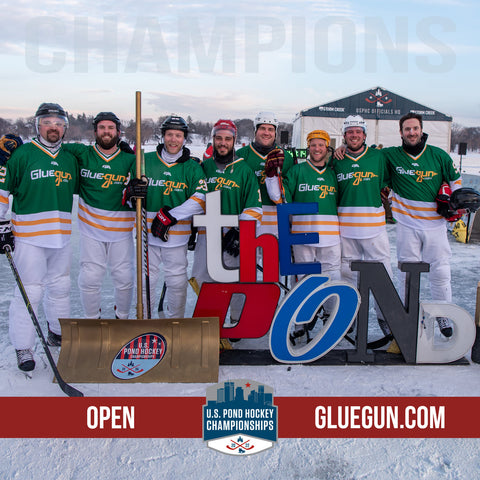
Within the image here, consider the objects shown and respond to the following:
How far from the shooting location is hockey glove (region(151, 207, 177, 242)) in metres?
3.54

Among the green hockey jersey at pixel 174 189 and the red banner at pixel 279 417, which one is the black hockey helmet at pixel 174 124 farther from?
the red banner at pixel 279 417

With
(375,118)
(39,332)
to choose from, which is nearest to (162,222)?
(39,332)

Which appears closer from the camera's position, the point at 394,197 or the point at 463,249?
the point at 394,197

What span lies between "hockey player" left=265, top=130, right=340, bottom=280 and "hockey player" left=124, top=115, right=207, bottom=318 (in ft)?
2.16

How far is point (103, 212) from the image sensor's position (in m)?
3.72

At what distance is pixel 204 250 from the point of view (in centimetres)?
387

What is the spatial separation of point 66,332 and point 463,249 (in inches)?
270

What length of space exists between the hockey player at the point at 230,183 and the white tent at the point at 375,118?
873 inches

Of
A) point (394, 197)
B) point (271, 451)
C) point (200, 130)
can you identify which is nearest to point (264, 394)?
point (271, 451)

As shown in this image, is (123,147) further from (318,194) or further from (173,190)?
(318,194)

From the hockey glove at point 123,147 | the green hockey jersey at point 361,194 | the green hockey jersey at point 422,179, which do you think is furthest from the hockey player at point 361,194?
the hockey glove at point 123,147

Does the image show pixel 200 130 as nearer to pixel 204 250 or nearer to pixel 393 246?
pixel 393 246

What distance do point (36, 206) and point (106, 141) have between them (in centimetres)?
76

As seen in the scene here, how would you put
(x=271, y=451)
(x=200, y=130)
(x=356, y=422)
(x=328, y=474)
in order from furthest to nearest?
(x=200, y=130) < (x=356, y=422) < (x=271, y=451) < (x=328, y=474)
